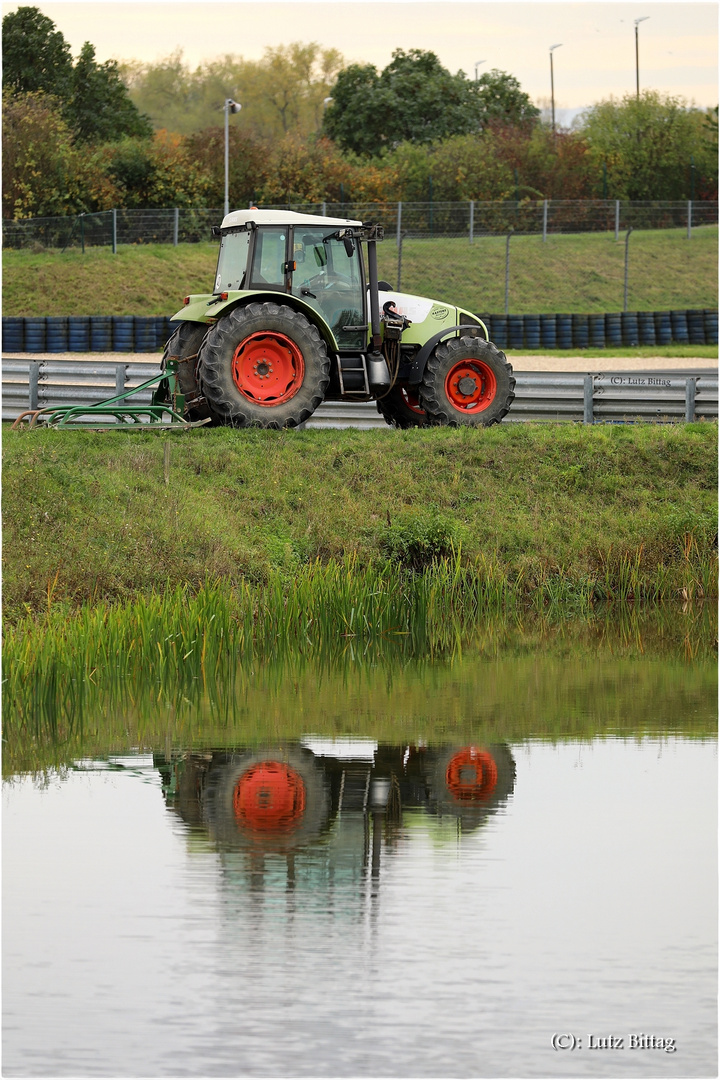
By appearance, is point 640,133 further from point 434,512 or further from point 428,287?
point 434,512

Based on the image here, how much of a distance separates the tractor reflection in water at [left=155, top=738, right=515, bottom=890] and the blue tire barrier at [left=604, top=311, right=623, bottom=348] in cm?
3398

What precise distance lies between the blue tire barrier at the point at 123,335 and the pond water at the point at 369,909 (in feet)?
99.8

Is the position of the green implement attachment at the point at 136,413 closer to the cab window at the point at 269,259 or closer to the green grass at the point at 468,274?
the cab window at the point at 269,259

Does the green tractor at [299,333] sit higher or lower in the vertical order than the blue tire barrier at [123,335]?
lower

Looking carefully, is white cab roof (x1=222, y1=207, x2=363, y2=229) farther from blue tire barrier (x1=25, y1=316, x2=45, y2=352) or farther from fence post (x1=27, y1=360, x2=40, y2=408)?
blue tire barrier (x1=25, y1=316, x2=45, y2=352)

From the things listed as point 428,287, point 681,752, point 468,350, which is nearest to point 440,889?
point 681,752

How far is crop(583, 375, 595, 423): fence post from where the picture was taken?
23.0m

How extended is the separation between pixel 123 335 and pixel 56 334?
1769 millimetres

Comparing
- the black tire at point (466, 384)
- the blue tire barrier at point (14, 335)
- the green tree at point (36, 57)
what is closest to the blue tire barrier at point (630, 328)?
the blue tire barrier at point (14, 335)

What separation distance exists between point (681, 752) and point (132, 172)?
50045 millimetres

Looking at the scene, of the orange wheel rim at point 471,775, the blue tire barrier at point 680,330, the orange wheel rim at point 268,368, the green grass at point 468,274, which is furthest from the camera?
the green grass at point 468,274

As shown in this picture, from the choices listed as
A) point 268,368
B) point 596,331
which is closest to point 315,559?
point 268,368

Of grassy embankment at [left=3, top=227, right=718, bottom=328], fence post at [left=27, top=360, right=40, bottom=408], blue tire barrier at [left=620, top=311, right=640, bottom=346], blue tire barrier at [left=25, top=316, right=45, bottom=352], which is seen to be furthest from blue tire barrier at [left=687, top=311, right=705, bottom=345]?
fence post at [left=27, top=360, right=40, bottom=408]

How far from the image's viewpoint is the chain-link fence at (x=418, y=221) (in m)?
48.6
